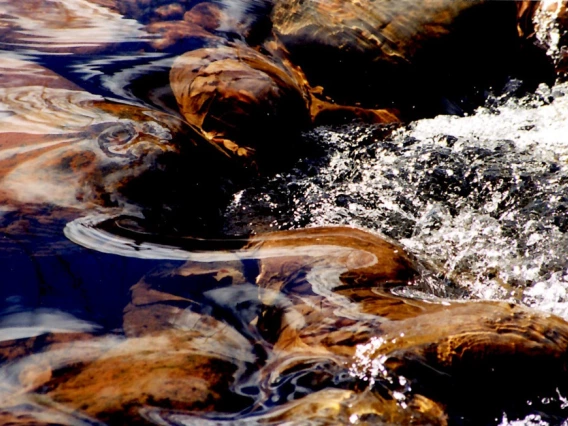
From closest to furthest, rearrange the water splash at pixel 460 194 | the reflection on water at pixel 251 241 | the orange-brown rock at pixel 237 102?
the reflection on water at pixel 251 241
the water splash at pixel 460 194
the orange-brown rock at pixel 237 102

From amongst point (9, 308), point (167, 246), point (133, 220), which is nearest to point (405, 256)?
point (167, 246)

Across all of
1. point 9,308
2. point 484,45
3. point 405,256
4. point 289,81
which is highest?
point 484,45

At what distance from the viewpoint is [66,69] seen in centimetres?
A: 410

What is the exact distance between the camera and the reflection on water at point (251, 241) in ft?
7.07

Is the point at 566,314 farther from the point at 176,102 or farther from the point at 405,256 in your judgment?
the point at 176,102

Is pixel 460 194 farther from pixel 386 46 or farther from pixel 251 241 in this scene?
pixel 386 46

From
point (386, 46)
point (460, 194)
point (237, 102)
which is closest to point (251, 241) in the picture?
point (237, 102)

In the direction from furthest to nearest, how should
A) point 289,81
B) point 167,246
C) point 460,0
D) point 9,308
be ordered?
1. point 460,0
2. point 289,81
3. point 167,246
4. point 9,308

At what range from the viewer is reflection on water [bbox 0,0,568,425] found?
84.9 inches

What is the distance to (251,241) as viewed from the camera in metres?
3.01

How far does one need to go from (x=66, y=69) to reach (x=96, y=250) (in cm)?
189

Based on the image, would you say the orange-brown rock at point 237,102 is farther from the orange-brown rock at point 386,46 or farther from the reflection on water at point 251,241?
the orange-brown rock at point 386,46

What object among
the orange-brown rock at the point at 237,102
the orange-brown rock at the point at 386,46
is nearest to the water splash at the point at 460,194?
the orange-brown rock at the point at 237,102

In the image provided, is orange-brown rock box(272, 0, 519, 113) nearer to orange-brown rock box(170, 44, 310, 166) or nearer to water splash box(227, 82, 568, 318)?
water splash box(227, 82, 568, 318)
